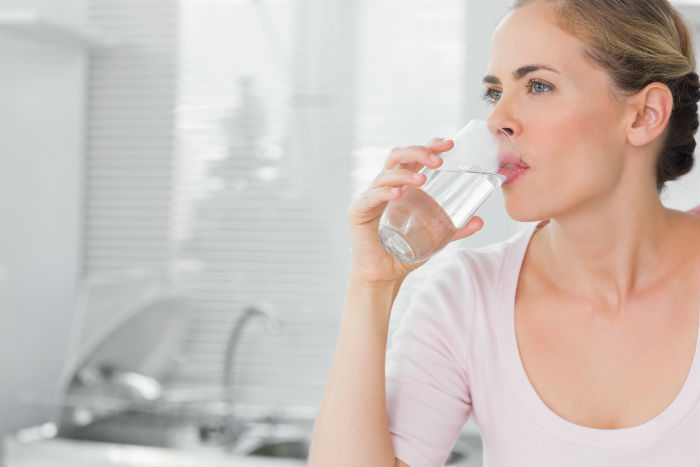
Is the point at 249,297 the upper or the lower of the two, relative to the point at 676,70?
lower

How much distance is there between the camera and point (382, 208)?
3.22ft

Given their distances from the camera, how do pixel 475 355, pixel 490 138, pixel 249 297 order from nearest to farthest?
pixel 490 138
pixel 475 355
pixel 249 297

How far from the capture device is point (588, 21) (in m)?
1.01

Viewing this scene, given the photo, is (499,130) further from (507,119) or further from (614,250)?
(614,250)

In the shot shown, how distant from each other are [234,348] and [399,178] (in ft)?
5.76

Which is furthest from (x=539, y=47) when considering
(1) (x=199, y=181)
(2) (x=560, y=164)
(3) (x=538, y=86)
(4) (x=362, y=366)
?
(1) (x=199, y=181)

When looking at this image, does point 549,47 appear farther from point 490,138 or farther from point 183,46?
point 183,46

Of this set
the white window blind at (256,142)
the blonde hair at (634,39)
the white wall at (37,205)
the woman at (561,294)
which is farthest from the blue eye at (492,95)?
the white wall at (37,205)

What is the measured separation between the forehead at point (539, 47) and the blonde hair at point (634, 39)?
0.01 meters

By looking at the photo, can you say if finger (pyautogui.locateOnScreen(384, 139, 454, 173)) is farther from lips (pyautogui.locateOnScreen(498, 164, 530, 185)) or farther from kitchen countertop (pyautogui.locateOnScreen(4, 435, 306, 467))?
kitchen countertop (pyautogui.locateOnScreen(4, 435, 306, 467))

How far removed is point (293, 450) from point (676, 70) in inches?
62.5

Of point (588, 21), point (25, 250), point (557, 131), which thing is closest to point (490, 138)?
point (557, 131)

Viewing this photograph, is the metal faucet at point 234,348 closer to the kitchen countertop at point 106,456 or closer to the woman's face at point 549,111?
the kitchen countertop at point 106,456

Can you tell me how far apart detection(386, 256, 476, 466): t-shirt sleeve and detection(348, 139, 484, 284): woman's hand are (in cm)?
10
